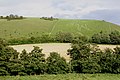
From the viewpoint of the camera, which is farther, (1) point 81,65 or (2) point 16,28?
(2) point 16,28

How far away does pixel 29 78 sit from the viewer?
1879 inches

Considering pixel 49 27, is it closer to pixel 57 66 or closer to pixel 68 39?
pixel 68 39

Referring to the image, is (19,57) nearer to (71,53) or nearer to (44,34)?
(71,53)

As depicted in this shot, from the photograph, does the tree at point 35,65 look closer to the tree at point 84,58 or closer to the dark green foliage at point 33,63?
the dark green foliage at point 33,63

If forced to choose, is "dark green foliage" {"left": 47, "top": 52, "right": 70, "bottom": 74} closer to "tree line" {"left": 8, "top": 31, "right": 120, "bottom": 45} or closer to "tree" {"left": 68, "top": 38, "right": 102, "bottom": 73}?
"tree" {"left": 68, "top": 38, "right": 102, "bottom": 73}

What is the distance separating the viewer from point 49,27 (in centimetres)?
10912

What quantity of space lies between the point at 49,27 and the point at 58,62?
2210 inches

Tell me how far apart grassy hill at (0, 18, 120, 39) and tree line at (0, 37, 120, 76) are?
38.5 metres

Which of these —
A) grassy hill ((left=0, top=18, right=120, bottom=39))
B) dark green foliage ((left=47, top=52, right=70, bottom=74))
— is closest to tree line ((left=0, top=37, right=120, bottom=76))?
dark green foliage ((left=47, top=52, right=70, bottom=74))

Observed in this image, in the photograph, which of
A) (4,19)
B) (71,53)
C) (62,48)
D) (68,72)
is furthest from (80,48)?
(4,19)

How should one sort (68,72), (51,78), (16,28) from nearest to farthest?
A: (51,78) < (68,72) < (16,28)

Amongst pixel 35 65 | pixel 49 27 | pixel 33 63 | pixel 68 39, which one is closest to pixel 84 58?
pixel 35 65

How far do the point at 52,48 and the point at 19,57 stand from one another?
24586mm

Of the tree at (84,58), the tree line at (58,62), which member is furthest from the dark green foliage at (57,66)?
the tree at (84,58)
